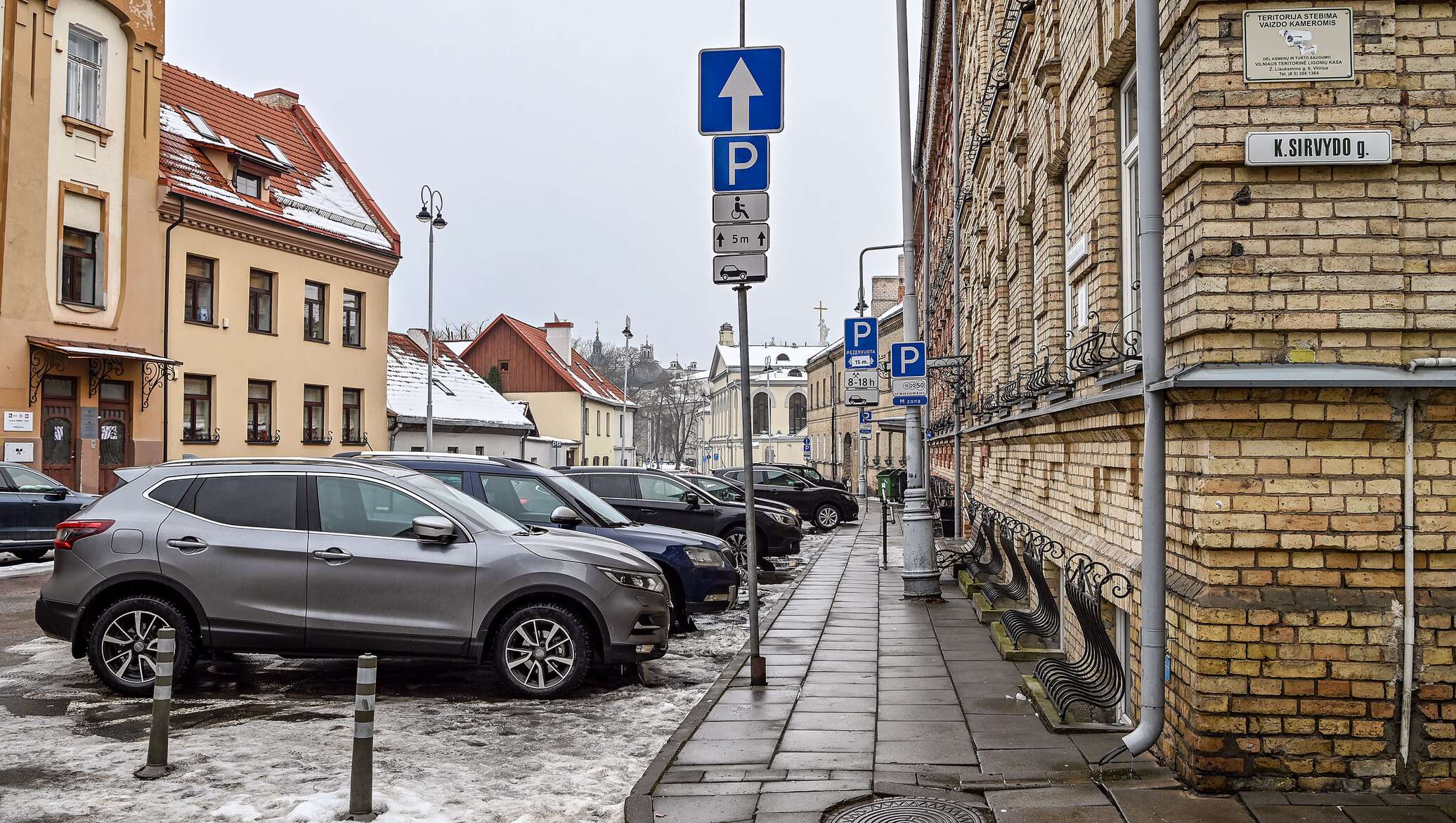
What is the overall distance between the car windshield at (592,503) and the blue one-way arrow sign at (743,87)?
4.53 metres

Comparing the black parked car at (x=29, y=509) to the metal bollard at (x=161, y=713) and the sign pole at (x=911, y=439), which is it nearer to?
the sign pole at (x=911, y=439)

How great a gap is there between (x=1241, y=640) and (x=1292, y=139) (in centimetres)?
223

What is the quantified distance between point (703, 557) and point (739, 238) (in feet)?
13.1

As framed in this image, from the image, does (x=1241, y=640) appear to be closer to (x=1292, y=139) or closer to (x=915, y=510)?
(x=1292, y=139)

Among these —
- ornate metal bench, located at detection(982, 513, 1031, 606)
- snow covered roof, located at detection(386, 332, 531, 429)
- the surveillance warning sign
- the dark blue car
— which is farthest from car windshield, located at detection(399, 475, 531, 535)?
snow covered roof, located at detection(386, 332, 531, 429)

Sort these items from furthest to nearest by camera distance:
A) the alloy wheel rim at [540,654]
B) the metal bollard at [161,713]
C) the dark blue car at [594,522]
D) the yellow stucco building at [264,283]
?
1. the yellow stucco building at [264,283]
2. the dark blue car at [594,522]
3. the alloy wheel rim at [540,654]
4. the metal bollard at [161,713]

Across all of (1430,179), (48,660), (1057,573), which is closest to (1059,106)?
(1057,573)

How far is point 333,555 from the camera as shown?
843cm

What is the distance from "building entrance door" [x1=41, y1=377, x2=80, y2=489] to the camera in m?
23.0

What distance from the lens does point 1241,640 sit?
5301 mm

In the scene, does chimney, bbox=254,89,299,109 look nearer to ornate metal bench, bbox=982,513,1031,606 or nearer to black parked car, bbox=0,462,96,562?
black parked car, bbox=0,462,96,562

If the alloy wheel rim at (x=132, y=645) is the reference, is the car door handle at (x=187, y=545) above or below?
above

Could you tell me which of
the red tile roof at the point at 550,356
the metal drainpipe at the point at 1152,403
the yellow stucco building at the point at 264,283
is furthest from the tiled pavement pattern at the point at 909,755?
the red tile roof at the point at 550,356

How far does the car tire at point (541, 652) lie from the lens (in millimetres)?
8406
